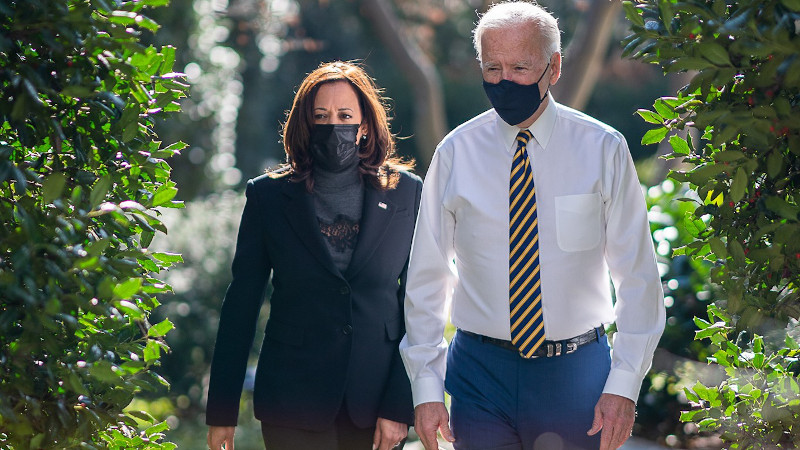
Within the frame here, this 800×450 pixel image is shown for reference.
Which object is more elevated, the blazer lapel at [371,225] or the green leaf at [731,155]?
the green leaf at [731,155]

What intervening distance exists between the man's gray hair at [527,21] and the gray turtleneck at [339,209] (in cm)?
85

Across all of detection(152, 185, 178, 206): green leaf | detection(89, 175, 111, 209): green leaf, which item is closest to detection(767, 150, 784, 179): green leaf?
detection(152, 185, 178, 206): green leaf

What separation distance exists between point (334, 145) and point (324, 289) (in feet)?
1.78

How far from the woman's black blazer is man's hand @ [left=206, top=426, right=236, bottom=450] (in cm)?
4

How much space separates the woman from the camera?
3.82m

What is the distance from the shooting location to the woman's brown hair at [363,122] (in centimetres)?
397

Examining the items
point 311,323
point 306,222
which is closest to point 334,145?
point 306,222

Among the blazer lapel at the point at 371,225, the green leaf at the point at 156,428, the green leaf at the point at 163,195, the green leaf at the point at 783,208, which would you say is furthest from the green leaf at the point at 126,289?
the green leaf at the point at 783,208

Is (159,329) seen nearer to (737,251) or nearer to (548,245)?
(548,245)

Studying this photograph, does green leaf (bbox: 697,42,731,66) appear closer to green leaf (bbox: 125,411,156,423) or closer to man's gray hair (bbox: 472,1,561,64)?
man's gray hair (bbox: 472,1,561,64)

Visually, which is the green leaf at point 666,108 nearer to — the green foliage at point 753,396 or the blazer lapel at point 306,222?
the green foliage at point 753,396

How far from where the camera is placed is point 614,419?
10.6 ft

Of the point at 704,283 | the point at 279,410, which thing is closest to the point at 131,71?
the point at 279,410

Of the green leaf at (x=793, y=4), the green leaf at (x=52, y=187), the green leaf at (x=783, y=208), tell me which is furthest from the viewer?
the green leaf at (x=783, y=208)
